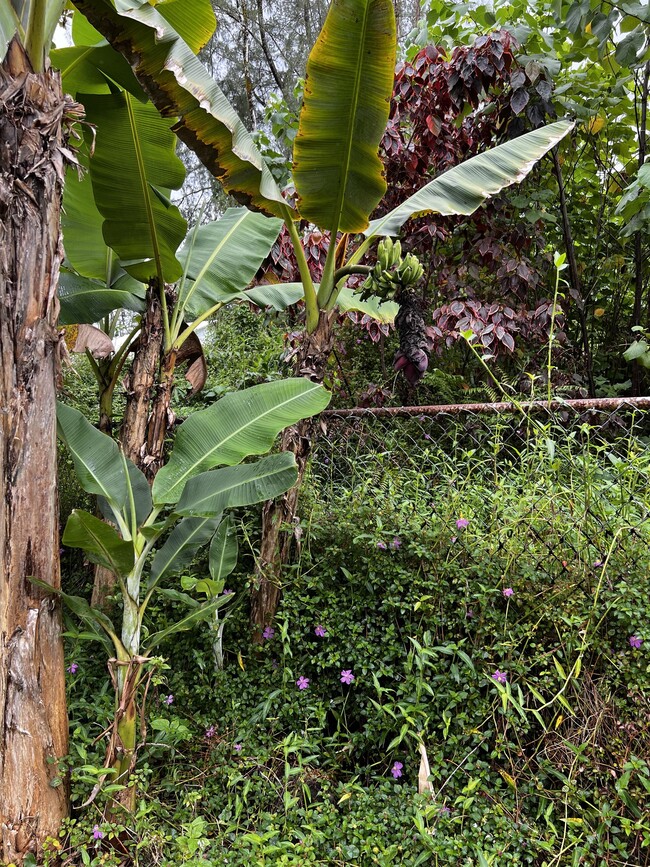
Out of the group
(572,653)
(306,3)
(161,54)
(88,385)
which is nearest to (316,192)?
(161,54)

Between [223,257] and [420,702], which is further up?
[223,257]

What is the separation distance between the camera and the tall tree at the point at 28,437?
173cm

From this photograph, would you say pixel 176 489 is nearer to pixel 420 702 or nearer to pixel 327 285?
pixel 327 285

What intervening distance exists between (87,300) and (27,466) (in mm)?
1426

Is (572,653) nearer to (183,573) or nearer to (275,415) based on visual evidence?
(275,415)

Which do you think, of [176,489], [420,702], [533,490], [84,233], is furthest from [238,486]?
[84,233]

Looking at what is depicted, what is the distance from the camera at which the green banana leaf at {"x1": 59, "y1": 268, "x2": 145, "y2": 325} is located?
2.91 metres

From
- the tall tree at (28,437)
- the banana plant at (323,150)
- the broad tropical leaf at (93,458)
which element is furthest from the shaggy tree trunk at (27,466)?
the banana plant at (323,150)

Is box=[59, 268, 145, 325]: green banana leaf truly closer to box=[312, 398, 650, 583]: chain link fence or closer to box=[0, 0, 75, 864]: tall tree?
box=[0, 0, 75, 864]: tall tree

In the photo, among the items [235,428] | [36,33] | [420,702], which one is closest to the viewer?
[36,33]

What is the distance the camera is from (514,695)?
6.85 feet

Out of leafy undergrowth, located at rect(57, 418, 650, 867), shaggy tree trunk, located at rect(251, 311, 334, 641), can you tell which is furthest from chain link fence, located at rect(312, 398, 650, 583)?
shaggy tree trunk, located at rect(251, 311, 334, 641)

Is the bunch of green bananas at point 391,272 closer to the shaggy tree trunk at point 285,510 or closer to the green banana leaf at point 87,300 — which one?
the shaggy tree trunk at point 285,510

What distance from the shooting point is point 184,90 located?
2.00 m
